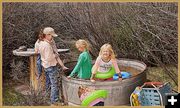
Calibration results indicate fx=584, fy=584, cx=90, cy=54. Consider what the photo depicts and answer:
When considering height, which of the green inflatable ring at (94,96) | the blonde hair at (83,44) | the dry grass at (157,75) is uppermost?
the blonde hair at (83,44)

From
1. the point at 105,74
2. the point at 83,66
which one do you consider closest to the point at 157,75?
the point at 105,74

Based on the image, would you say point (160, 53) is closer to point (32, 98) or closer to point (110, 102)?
point (110, 102)

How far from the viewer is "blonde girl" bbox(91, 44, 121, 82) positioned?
999 centimetres

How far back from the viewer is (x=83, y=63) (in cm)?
1022

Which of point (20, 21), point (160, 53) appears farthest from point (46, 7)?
point (160, 53)

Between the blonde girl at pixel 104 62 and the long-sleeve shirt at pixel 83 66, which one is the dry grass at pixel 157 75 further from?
the long-sleeve shirt at pixel 83 66

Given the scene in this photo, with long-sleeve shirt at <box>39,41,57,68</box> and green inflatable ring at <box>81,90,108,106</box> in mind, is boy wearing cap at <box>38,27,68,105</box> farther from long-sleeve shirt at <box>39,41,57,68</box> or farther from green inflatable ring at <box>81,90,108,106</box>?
green inflatable ring at <box>81,90,108,106</box>

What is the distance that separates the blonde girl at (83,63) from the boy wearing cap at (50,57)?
1.09ft

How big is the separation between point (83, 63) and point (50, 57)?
587 mm

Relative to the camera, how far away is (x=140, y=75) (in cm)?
1012

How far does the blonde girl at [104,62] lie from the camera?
32.8 ft

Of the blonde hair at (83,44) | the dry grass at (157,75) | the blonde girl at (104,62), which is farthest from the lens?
the dry grass at (157,75)

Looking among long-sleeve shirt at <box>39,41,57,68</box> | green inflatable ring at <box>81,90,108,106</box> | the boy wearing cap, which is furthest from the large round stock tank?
long-sleeve shirt at <box>39,41,57,68</box>

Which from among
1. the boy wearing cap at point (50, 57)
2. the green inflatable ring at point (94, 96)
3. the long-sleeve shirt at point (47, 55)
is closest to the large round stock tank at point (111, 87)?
the green inflatable ring at point (94, 96)
